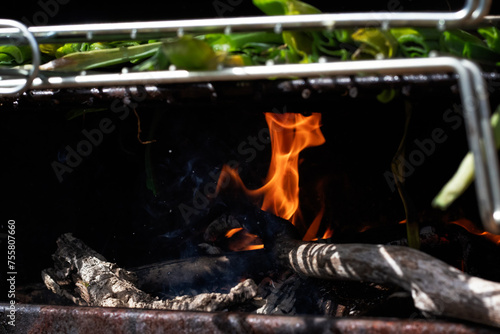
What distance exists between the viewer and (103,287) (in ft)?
5.35

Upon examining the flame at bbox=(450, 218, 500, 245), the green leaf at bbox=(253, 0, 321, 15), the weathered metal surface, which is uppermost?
the green leaf at bbox=(253, 0, 321, 15)

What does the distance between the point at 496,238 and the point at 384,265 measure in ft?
2.35

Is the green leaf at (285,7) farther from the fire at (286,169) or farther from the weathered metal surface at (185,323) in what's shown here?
the weathered metal surface at (185,323)

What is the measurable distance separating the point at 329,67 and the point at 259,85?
8.4 inches

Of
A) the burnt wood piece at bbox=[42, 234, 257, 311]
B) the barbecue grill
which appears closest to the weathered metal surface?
the barbecue grill

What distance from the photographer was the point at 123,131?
2.14 m

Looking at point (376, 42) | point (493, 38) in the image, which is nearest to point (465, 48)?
point (493, 38)

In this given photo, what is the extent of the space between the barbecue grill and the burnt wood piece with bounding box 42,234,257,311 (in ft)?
0.99

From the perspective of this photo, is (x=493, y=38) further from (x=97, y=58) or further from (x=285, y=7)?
(x=97, y=58)

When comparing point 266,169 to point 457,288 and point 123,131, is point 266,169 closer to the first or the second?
point 123,131

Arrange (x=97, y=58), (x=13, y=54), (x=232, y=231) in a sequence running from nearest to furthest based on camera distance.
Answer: (x=97, y=58) < (x=13, y=54) < (x=232, y=231)

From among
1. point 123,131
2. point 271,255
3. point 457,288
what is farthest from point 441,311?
point 123,131

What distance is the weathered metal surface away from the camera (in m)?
1.09

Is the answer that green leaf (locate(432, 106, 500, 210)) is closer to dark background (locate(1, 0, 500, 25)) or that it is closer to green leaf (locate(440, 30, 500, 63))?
green leaf (locate(440, 30, 500, 63))
